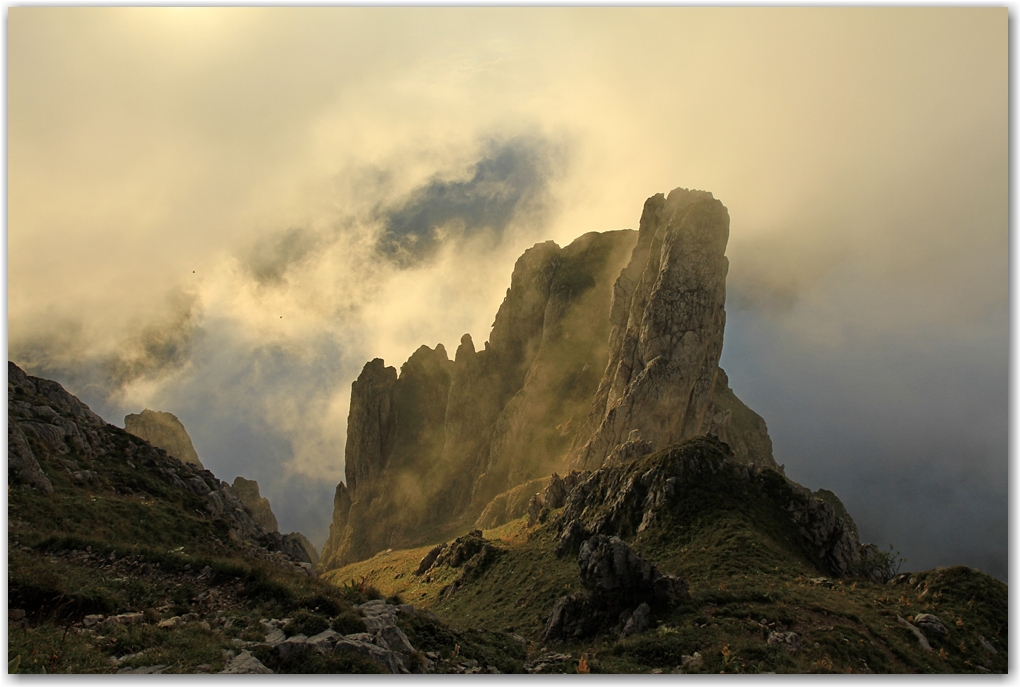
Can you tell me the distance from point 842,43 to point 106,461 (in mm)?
45365

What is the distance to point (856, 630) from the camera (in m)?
22.3

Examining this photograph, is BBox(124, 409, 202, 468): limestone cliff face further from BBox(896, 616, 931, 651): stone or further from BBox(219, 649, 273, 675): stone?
BBox(896, 616, 931, 651): stone

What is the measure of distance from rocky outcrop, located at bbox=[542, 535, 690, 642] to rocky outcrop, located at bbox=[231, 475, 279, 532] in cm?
16285

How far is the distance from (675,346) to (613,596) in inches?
3121

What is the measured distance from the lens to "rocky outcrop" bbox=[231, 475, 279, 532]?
168625 millimetres

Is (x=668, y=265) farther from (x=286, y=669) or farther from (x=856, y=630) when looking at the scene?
(x=286, y=669)

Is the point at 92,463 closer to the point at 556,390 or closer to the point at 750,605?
the point at 750,605

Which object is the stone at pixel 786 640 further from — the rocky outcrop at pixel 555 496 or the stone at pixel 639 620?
the rocky outcrop at pixel 555 496

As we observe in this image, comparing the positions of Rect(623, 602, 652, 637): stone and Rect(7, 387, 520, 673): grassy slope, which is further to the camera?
Rect(623, 602, 652, 637): stone

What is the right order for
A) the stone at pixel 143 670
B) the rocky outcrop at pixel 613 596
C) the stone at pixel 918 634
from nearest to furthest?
the stone at pixel 143 670, the stone at pixel 918 634, the rocky outcrop at pixel 613 596

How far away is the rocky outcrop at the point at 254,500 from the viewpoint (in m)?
169

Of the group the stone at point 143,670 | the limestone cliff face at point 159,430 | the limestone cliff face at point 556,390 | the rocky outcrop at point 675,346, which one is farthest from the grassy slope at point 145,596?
the limestone cliff face at point 159,430

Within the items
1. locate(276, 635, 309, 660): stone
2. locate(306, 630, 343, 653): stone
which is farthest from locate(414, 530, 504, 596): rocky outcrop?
locate(276, 635, 309, 660): stone

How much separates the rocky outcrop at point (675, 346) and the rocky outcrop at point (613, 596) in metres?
68.5
